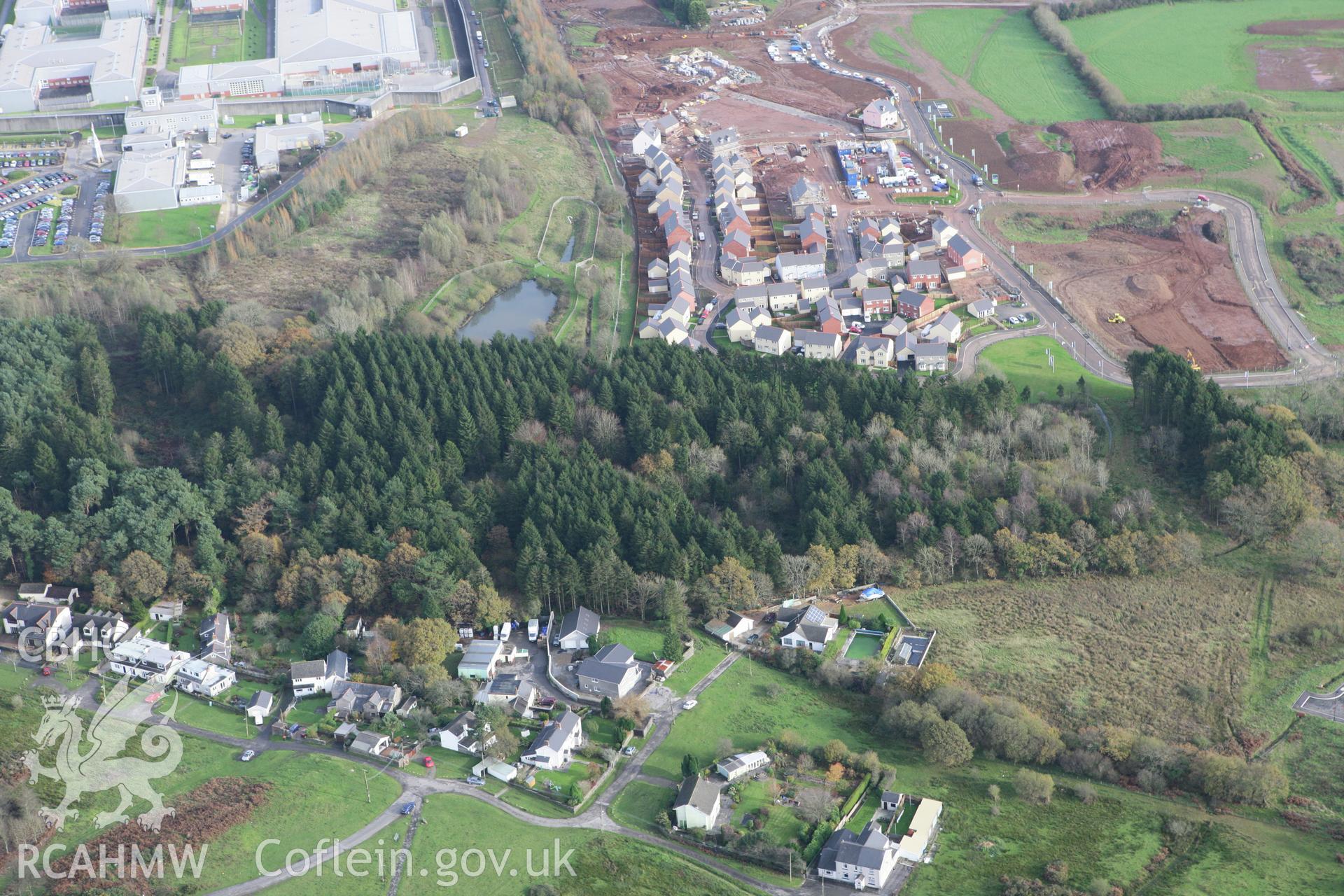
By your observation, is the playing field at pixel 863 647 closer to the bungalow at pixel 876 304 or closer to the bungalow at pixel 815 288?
the bungalow at pixel 876 304

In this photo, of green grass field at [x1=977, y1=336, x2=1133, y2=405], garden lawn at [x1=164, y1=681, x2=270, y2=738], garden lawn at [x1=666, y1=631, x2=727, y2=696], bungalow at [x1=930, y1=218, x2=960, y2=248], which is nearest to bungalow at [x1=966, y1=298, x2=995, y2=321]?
green grass field at [x1=977, y1=336, x2=1133, y2=405]

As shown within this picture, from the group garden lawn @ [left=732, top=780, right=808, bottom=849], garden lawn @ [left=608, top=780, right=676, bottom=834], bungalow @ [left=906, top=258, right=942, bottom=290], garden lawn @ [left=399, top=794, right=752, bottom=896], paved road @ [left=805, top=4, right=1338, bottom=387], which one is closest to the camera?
garden lawn @ [left=399, top=794, right=752, bottom=896]

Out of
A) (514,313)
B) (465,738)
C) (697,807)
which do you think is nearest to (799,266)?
(514,313)

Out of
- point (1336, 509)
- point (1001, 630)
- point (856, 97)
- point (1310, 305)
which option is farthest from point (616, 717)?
point (856, 97)

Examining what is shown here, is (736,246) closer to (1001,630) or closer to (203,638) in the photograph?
(1001,630)

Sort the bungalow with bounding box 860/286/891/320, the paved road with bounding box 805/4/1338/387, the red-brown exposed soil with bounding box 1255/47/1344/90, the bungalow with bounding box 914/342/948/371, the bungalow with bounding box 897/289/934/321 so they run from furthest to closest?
the red-brown exposed soil with bounding box 1255/47/1344/90, the bungalow with bounding box 860/286/891/320, the bungalow with bounding box 897/289/934/321, the bungalow with bounding box 914/342/948/371, the paved road with bounding box 805/4/1338/387

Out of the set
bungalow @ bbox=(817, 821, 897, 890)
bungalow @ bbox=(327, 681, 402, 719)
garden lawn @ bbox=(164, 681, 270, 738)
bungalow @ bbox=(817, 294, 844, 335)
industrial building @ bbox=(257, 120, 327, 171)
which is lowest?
garden lawn @ bbox=(164, 681, 270, 738)

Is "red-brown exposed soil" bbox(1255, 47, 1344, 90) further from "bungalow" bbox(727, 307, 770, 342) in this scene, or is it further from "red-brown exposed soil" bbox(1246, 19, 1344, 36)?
"bungalow" bbox(727, 307, 770, 342)
